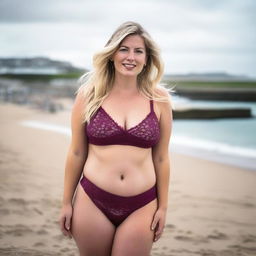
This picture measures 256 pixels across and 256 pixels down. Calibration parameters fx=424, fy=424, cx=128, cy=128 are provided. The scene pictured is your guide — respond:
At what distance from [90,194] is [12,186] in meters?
3.95

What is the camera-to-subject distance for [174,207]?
5.76 metres

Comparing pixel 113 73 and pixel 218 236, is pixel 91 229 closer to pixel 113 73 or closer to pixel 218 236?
pixel 113 73

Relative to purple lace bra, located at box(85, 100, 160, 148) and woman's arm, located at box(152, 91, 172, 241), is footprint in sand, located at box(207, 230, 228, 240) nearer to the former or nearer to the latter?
woman's arm, located at box(152, 91, 172, 241)

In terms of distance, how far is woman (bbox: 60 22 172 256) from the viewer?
2562 millimetres

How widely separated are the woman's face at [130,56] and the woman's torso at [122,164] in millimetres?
243

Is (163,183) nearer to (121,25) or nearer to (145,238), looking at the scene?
(145,238)

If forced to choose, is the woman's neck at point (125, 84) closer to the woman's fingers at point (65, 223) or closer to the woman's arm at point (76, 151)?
the woman's arm at point (76, 151)

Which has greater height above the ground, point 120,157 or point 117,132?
point 117,132

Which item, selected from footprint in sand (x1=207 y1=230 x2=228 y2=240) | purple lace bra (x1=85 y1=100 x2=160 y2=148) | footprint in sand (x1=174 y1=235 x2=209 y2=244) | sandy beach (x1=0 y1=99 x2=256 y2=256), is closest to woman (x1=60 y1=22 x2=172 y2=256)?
purple lace bra (x1=85 y1=100 x2=160 y2=148)

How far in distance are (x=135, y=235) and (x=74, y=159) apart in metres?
0.62

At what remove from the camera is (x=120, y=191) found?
2.58m

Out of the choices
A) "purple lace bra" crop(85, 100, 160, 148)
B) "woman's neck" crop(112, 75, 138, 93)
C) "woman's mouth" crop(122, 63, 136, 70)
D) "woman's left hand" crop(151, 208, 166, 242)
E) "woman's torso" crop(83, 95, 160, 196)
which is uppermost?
"woman's mouth" crop(122, 63, 136, 70)

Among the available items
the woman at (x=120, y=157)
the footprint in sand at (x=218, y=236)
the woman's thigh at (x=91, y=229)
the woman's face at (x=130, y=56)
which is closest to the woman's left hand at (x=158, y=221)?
the woman at (x=120, y=157)

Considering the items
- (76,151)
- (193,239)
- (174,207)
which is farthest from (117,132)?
(174,207)
